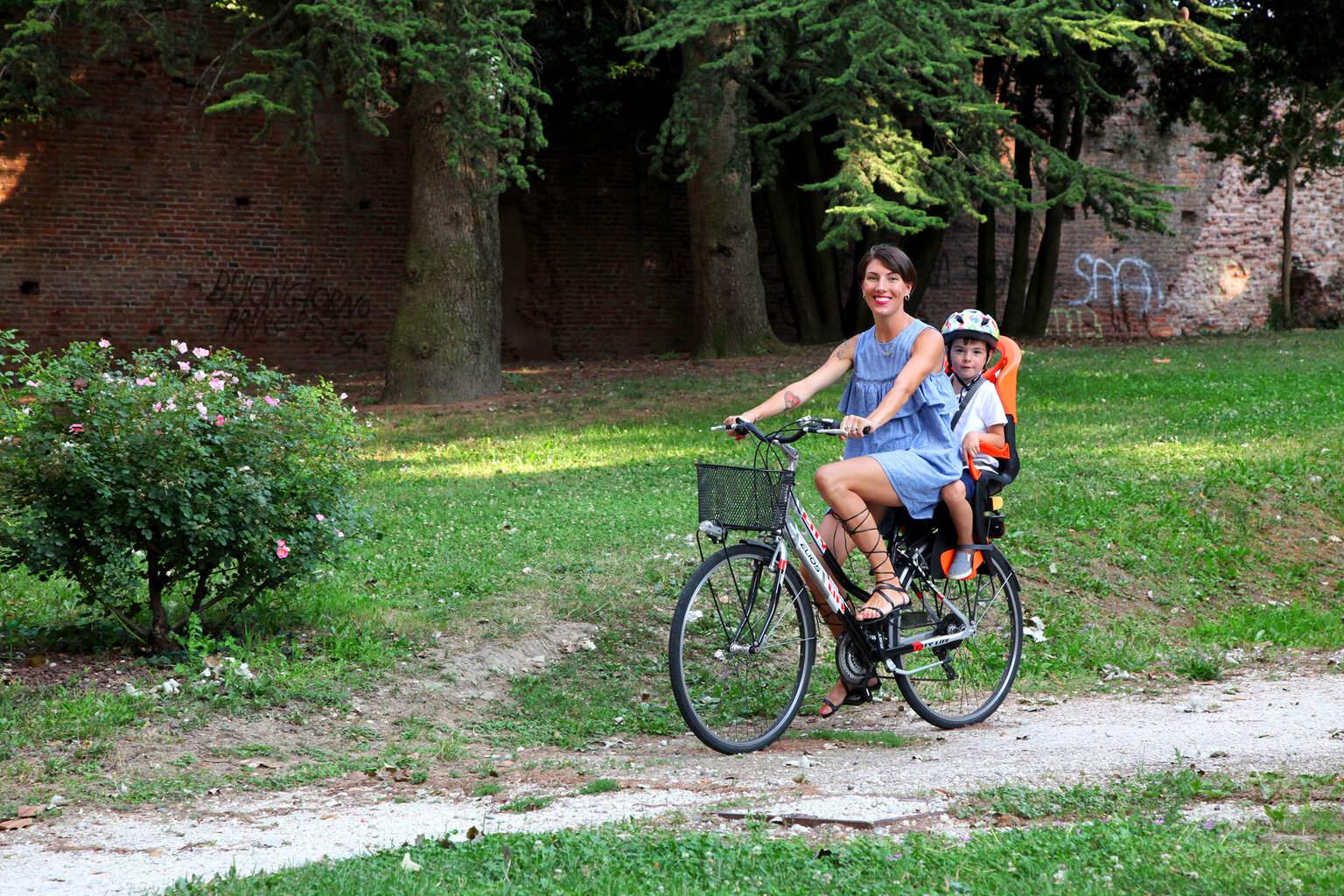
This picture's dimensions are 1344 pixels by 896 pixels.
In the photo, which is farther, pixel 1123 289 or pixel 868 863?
pixel 1123 289

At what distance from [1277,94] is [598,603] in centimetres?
2226

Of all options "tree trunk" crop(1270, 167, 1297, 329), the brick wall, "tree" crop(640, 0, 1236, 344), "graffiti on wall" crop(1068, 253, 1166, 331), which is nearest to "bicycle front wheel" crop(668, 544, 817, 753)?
"tree" crop(640, 0, 1236, 344)

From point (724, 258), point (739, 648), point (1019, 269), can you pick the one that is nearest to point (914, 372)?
point (739, 648)

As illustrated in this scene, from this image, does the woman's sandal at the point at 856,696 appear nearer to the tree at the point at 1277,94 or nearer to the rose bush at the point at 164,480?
the rose bush at the point at 164,480

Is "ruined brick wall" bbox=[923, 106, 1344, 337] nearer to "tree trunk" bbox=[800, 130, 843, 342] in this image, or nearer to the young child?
"tree trunk" bbox=[800, 130, 843, 342]

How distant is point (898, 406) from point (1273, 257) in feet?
91.5

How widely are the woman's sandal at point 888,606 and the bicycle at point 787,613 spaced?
0.03 metres

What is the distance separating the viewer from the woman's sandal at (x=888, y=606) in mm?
4914

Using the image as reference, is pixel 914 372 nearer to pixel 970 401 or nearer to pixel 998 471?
pixel 970 401

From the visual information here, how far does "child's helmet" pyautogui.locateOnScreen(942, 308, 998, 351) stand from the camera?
5.41 metres

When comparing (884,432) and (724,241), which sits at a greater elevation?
(724,241)

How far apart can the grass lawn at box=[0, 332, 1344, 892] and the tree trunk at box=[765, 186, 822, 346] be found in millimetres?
7902

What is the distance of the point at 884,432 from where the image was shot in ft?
16.3

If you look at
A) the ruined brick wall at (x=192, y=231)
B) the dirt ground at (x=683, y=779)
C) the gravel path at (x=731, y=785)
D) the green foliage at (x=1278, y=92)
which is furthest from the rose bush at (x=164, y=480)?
the green foliage at (x=1278, y=92)
